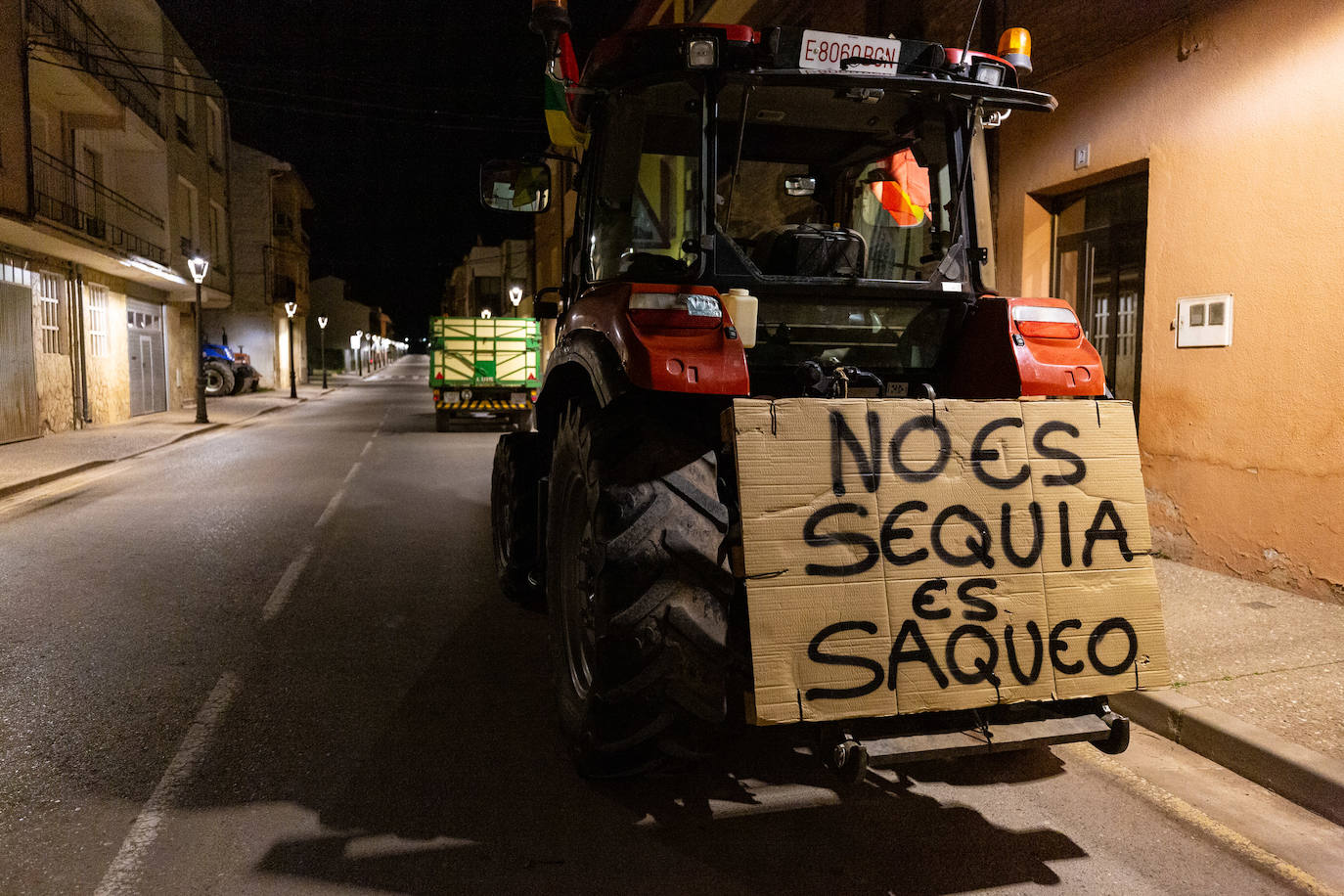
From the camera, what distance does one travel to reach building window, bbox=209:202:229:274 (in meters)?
29.6

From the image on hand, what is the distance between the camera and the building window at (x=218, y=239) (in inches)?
1164

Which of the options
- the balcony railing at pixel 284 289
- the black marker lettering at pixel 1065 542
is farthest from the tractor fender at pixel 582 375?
the balcony railing at pixel 284 289

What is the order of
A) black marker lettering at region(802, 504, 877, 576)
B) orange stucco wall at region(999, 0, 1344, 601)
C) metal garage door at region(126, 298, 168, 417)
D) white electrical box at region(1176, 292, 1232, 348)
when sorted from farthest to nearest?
metal garage door at region(126, 298, 168, 417) < white electrical box at region(1176, 292, 1232, 348) < orange stucco wall at region(999, 0, 1344, 601) < black marker lettering at region(802, 504, 877, 576)

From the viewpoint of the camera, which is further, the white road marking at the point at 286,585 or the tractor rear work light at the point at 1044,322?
the white road marking at the point at 286,585

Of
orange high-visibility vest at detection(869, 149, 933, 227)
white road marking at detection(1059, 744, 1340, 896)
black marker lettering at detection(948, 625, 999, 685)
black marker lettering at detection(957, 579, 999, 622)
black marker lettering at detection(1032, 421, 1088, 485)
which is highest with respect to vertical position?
orange high-visibility vest at detection(869, 149, 933, 227)

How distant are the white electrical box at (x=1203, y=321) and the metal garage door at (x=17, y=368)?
18176 millimetres

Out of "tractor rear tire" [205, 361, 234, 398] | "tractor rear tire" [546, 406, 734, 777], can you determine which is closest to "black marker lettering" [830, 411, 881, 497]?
"tractor rear tire" [546, 406, 734, 777]

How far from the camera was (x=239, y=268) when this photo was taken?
39156 mm

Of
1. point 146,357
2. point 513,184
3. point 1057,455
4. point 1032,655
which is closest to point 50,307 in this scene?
point 146,357

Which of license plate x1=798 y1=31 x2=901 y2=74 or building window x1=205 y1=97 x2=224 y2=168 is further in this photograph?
building window x1=205 y1=97 x2=224 y2=168

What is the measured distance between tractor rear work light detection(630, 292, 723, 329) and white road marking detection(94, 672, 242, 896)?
2.37 metres

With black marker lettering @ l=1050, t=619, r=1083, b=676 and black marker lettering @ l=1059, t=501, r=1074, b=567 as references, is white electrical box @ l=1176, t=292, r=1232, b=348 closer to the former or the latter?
black marker lettering @ l=1059, t=501, r=1074, b=567

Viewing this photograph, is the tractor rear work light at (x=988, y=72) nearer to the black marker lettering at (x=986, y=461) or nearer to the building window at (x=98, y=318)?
the black marker lettering at (x=986, y=461)

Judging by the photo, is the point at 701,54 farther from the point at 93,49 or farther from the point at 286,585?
the point at 93,49
